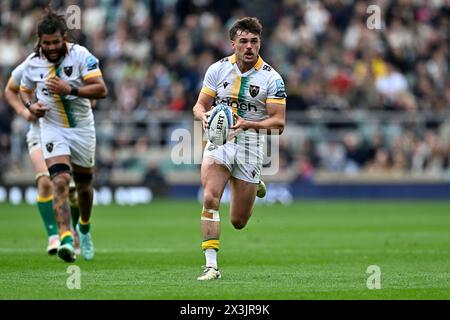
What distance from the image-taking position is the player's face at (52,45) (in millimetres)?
13312

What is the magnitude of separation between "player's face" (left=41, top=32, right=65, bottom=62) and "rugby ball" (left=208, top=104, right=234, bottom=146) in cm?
279

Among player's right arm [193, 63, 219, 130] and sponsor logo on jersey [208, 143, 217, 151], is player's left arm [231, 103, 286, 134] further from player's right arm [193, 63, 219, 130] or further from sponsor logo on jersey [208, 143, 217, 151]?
player's right arm [193, 63, 219, 130]

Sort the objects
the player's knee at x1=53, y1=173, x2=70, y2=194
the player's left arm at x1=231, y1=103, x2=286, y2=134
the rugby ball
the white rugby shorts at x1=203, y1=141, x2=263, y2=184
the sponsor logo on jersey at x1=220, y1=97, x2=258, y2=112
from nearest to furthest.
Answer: the rugby ball, the player's left arm at x1=231, y1=103, x2=286, y2=134, the white rugby shorts at x1=203, y1=141, x2=263, y2=184, the sponsor logo on jersey at x1=220, y1=97, x2=258, y2=112, the player's knee at x1=53, y1=173, x2=70, y2=194

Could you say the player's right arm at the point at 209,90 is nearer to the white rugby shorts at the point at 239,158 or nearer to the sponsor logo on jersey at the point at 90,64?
the white rugby shorts at the point at 239,158

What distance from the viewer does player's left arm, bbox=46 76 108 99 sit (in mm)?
13234

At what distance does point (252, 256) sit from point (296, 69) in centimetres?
1685

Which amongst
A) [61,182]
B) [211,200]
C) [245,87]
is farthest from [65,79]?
[211,200]

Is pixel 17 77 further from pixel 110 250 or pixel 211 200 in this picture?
pixel 211 200

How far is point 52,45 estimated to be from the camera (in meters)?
13.4

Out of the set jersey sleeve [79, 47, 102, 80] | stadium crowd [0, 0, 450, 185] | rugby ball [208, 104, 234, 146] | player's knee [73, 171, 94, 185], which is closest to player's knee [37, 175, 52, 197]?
player's knee [73, 171, 94, 185]

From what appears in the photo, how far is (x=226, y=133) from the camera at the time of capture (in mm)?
11523

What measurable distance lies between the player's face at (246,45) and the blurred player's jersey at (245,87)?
0.20 meters

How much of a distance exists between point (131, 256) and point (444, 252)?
441 cm
